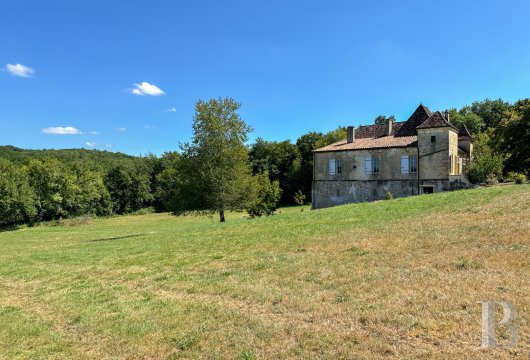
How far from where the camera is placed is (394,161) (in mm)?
35312

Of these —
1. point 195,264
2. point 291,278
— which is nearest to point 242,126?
point 195,264

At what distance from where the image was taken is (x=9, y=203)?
61.8 metres

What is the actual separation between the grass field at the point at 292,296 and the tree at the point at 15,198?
56.9 metres

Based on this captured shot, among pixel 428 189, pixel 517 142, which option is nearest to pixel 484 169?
pixel 428 189

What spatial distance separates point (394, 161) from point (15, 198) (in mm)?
60551

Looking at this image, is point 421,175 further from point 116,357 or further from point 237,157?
point 116,357

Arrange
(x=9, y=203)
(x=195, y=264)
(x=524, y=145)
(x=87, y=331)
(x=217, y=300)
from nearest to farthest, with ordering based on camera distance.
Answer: (x=87, y=331) < (x=217, y=300) < (x=195, y=264) < (x=524, y=145) < (x=9, y=203)

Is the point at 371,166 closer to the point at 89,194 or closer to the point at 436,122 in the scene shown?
the point at 436,122

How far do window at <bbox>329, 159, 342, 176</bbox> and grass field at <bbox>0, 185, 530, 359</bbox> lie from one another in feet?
78.4

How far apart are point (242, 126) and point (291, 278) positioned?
21.2m

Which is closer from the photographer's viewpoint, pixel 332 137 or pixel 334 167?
pixel 334 167

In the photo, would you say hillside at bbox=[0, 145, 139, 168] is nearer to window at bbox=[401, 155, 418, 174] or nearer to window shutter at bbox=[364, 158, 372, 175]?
window shutter at bbox=[364, 158, 372, 175]

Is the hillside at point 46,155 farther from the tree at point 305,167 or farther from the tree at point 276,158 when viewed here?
Answer: the tree at point 305,167

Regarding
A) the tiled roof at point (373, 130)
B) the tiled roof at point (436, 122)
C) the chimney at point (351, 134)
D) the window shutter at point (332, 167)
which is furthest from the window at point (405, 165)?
the chimney at point (351, 134)
